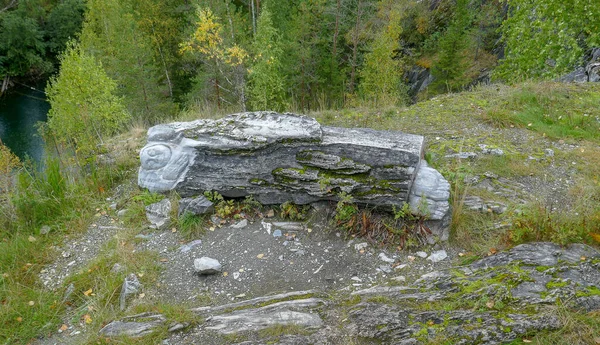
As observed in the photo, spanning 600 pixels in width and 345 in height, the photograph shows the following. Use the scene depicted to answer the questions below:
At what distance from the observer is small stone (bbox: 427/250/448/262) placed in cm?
431

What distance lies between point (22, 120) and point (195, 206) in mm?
24543

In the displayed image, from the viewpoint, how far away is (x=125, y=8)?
79.3 ft

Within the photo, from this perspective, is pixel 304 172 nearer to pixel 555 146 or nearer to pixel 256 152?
pixel 256 152

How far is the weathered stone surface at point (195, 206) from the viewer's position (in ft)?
16.8

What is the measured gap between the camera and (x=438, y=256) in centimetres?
435

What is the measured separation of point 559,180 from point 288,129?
3.94 metres

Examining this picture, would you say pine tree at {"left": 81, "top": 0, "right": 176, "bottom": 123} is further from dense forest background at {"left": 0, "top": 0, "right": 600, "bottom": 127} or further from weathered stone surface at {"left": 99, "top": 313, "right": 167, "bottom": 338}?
weathered stone surface at {"left": 99, "top": 313, "right": 167, "bottom": 338}

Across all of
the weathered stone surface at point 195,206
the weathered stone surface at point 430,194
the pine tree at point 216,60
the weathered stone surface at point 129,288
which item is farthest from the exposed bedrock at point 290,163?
the pine tree at point 216,60

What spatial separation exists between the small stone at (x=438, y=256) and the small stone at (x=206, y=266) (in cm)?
241

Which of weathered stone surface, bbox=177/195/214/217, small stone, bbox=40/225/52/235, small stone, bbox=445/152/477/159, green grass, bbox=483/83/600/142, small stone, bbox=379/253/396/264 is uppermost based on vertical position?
green grass, bbox=483/83/600/142

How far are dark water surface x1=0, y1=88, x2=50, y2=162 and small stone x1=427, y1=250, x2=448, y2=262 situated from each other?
718 inches

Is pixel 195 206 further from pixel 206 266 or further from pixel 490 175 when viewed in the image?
pixel 490 175

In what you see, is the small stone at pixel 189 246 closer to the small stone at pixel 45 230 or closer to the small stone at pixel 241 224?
the small stone at pixel 241 224

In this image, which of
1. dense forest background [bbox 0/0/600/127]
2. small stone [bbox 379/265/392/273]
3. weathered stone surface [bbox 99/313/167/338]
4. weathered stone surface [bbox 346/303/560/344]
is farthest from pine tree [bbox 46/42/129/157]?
weathered stone surface [bbox 346/303/560/344]
